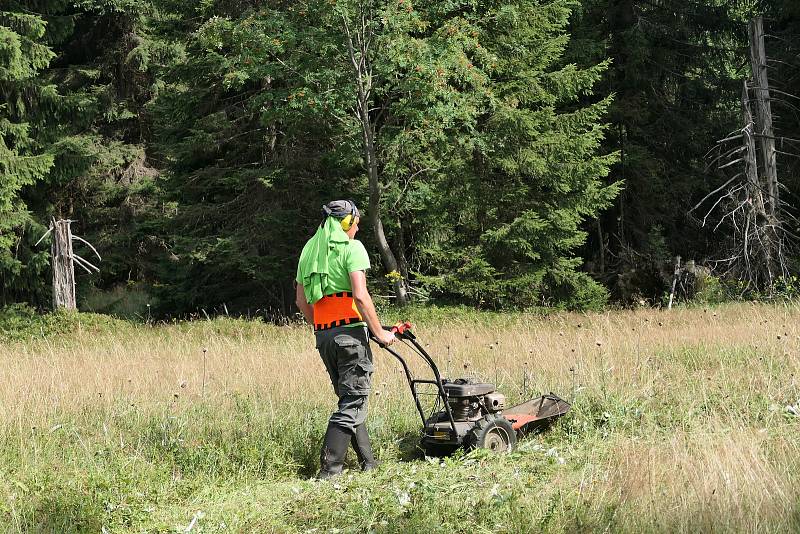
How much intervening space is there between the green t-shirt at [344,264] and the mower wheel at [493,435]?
1.32 m

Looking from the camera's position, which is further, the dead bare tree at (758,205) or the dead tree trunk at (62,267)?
the dead tree trunk at (62,267)

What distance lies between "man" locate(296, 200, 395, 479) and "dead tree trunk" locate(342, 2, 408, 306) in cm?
1022

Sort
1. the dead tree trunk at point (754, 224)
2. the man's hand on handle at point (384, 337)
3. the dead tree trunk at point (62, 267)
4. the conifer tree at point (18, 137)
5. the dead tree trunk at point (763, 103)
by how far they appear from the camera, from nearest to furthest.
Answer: the man's hand on handle at point (384, 337), the dead tree trunk at point (754, 224), the dead tree trunk at point (763, 103), the dead tree trunk at point (62, 267), the conifer tree at point (18, 137)

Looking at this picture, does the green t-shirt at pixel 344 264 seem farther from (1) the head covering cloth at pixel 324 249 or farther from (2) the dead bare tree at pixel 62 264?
(2) the dead bare tree at pixel 62 264

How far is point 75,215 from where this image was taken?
24906 millimetres

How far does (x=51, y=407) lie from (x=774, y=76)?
60.0 ft

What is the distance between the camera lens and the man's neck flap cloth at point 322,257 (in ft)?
Result: 19.5

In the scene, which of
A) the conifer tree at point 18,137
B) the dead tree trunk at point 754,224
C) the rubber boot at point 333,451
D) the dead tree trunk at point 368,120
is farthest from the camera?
the conifer tree at point 18,137

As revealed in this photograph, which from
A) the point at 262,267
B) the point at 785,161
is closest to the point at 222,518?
the point at 262,267

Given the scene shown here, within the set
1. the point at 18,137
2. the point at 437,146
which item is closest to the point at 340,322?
the point at 437,146

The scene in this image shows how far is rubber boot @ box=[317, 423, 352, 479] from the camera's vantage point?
591 centimetres

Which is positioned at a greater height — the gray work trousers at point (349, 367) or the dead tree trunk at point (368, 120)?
the dead tree trunk at point (368, 120)

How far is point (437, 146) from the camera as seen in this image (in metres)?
17.6

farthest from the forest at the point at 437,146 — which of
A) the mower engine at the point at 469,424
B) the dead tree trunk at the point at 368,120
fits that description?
the mower engine at the point at 469,424
